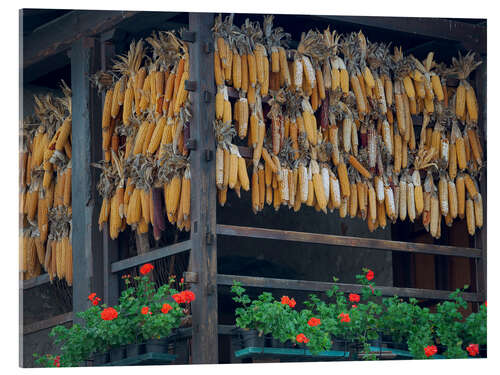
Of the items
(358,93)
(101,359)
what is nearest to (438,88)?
(358,93)

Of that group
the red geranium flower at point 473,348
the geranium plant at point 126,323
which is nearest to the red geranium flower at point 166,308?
the geranium plant at point 126,323

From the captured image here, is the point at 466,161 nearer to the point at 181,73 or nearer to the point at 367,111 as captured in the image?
the point at 367,111

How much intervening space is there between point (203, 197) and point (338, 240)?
131 cm

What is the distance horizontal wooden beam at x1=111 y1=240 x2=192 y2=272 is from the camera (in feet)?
31.8

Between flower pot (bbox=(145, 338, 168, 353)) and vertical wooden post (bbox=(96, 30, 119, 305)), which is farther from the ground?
vertical wooden post (bbox=(96, 30, 119, 305))

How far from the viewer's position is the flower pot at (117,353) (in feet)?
31.1

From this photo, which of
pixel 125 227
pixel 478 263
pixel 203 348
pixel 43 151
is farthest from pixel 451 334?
pixel 43 151

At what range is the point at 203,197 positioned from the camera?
9617mm

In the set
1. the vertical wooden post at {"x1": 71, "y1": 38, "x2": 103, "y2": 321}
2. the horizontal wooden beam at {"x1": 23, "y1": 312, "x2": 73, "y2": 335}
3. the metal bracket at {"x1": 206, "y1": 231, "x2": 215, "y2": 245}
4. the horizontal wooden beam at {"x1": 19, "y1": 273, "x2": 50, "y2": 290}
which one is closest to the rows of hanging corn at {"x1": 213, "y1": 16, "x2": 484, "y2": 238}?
the metal bracket at {"x1": 206, "y1": 231, "x2": 215, "y2": 245}

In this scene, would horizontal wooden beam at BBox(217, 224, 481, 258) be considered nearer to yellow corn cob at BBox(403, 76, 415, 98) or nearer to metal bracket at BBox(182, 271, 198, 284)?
metal bracket at BBox(182, 271, 198, 284)

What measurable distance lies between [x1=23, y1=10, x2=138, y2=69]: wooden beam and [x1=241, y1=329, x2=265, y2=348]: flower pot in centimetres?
287

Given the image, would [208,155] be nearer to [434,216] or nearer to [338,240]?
[338,240]

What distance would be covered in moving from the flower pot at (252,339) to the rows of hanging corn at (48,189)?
7.29 feet

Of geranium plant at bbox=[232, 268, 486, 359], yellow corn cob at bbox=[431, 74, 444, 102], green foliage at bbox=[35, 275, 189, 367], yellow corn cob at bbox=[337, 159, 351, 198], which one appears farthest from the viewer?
yellow corn cob at bbox=[431, 74, 444, 102]
